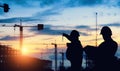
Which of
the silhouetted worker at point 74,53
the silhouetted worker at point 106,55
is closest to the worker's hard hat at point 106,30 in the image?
the silhouetted worker at point 106,55

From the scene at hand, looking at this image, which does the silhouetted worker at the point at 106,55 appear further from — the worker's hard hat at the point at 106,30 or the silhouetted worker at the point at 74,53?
the silhouetted worker at the point at 74,53

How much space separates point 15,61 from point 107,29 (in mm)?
53314

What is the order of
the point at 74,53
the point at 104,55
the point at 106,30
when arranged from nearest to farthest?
the point at 104,55 < the point at 106,30 < the point at 74,53

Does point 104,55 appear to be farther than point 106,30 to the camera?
No

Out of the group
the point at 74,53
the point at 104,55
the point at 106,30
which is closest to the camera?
the point at 104,55

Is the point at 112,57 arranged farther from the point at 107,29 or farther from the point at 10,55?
the point at 10,55

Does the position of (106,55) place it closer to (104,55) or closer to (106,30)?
(104,55)

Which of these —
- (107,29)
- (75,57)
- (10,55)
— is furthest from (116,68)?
(10,55)

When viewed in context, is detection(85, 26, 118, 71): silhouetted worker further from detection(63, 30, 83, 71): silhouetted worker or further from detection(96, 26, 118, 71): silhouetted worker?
detection(63, 30, 83, 71): silhouetted worker

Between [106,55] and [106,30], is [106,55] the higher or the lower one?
the lower one

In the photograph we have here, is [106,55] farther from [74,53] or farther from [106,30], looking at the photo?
[74,53]

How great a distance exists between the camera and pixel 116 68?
23.4 ft

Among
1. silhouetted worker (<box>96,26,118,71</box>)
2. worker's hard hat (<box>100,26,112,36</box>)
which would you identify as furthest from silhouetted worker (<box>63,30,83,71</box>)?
silhouetted worker (<box>96,26,118,71</box>)

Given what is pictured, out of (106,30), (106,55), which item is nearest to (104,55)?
(106,55)
